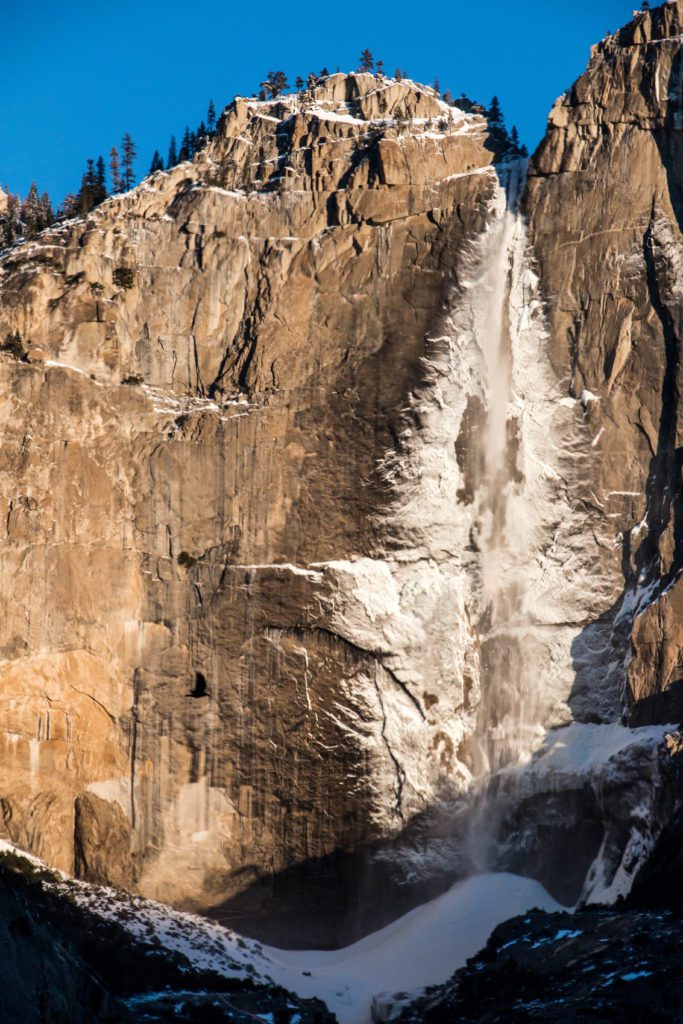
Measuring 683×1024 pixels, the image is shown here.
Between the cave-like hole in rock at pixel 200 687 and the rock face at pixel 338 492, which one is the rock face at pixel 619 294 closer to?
the rock face at pixel 338 492

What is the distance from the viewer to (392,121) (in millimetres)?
65938

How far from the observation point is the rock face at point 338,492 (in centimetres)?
6038

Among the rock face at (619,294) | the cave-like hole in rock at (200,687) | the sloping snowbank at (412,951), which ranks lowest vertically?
the sloping snowbank at (412,951)

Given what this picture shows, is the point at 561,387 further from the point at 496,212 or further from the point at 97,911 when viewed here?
the point at 97,911

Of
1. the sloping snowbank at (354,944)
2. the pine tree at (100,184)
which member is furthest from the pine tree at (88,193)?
the sloping snowbank at (354,944)

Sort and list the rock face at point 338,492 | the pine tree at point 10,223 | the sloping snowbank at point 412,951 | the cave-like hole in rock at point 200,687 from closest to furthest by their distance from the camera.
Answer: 1. the sloping snowbank at point 412,951
2. the rock face at point 338,492
3. the cave-like hole in rock at point 200,687
4. the pine tree at point 10,223

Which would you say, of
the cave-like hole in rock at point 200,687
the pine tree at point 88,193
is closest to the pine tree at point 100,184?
the pine tree at point 88,193

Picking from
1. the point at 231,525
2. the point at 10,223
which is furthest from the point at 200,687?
the point at 10,223

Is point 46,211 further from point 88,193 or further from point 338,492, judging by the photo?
point 338,492

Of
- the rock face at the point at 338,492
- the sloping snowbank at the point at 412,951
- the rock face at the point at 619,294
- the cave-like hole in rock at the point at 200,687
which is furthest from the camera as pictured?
the cave-like hole in rock at the point at 200,687

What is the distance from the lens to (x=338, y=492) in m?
62.1

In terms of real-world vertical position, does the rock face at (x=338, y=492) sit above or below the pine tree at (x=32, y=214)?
below

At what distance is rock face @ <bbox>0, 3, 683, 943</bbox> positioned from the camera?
198 ft

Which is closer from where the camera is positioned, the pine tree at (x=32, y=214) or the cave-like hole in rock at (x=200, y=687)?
the cave-like hole in rock at (x=200, y=687)
